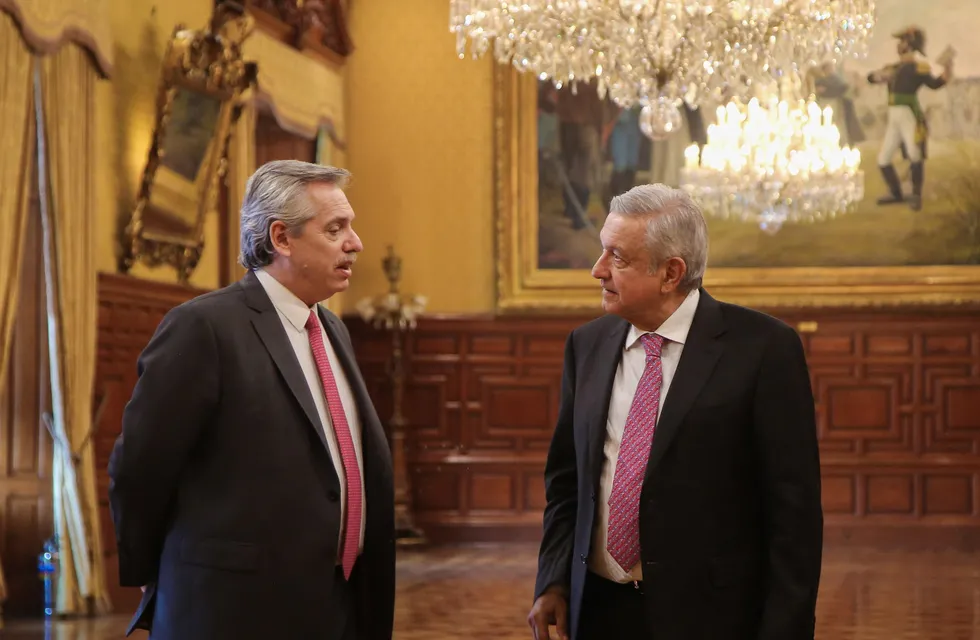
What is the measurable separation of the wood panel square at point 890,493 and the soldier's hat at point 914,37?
11.8ft

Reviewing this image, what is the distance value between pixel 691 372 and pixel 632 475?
0.26 m

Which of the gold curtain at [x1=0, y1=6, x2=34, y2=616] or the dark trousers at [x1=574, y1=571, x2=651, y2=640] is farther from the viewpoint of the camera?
the gold curtain at [x1=0, y1=6, x2=34, y2=616]

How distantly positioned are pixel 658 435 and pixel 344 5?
30.2ft

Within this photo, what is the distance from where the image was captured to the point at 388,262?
1093 centimetres

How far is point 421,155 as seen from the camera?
37.6 ft

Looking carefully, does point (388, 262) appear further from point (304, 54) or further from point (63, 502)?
point (63, 502)

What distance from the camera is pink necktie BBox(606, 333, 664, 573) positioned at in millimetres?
2832

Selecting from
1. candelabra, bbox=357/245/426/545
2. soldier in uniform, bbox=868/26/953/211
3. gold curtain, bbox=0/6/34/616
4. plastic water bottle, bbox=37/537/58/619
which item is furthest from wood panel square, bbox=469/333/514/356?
gold curtain, bbox=0/6/34/616

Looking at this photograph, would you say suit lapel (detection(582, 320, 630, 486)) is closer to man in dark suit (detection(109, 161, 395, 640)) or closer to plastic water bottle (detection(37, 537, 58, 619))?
man in dark suit (detection(109, 161, 395, 640))

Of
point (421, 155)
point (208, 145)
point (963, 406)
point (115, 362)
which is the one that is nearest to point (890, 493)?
point (963, 406)

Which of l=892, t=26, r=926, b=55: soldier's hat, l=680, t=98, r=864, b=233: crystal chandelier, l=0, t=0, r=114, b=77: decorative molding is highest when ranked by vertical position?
l=892, t=26, r=926, b=55: soldier's hat

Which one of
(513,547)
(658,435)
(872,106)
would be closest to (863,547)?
(513,547)

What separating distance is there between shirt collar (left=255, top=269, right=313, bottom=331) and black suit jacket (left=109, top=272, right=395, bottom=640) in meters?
0.08

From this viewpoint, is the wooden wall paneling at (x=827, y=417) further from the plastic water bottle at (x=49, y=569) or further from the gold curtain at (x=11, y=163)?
the gold curtain at (x=11, y=163)
